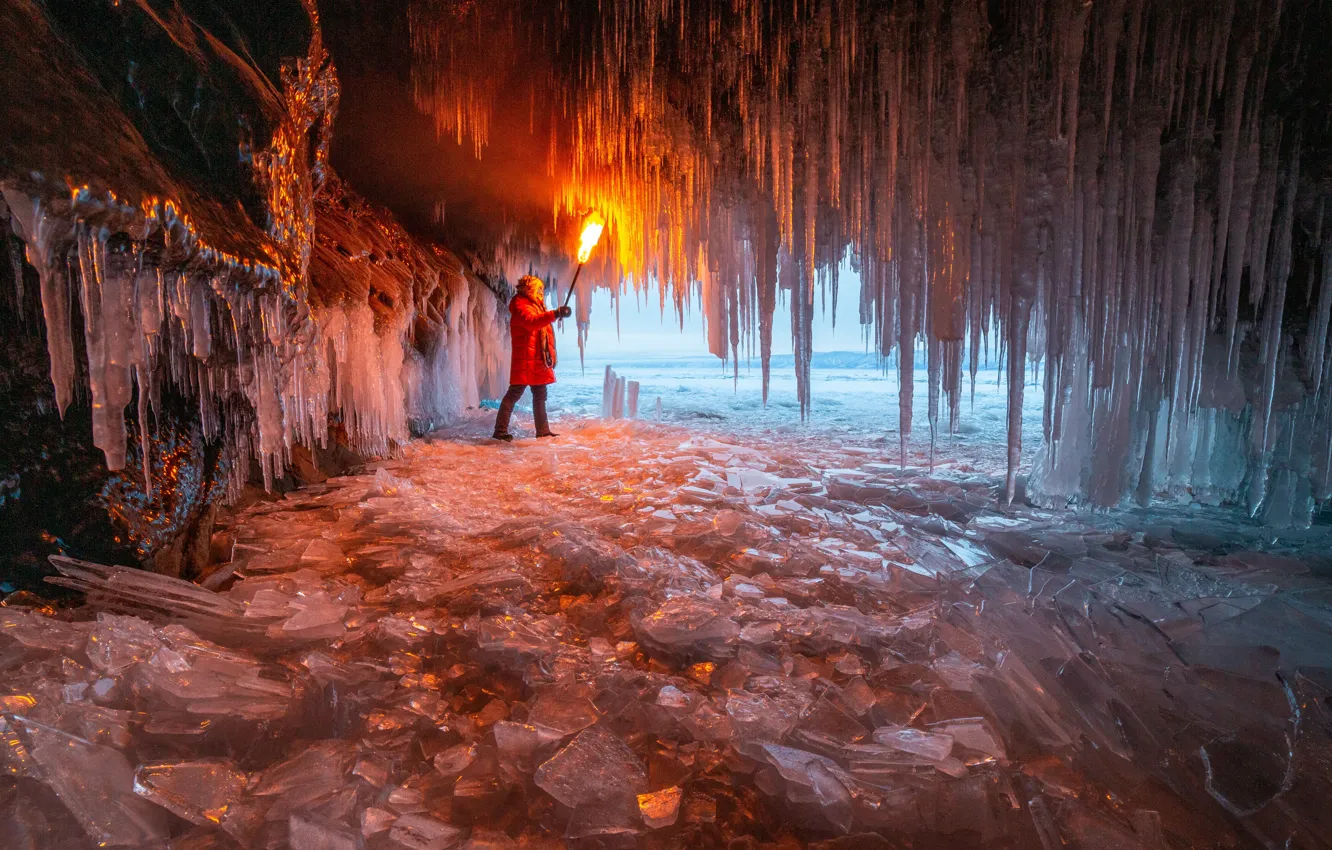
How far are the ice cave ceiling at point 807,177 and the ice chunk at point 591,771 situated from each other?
1757 millimetres

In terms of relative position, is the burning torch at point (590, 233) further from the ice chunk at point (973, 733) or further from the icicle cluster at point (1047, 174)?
the ice chunk at point (973, 733)

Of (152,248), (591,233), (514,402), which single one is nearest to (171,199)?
(152,248)

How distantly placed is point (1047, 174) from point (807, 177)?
1571mm

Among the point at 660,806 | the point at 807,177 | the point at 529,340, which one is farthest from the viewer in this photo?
the point at 529,340

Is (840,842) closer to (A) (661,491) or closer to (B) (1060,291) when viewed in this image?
(A) (661,491)

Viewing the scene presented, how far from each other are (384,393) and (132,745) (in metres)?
4.30

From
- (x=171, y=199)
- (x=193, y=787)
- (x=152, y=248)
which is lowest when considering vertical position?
(x=193, y=787)

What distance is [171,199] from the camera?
1.78 metres

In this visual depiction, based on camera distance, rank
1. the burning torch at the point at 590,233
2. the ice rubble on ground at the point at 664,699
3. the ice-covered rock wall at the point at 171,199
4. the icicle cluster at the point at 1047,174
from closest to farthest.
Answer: the ice rubble on ground at the point at 664,699
the ice-covered rock wall at the point at 171,199
the icicle cluster at the point at 1047,174
the burning torch at the point at 590,233

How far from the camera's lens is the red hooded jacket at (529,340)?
6.39 meters

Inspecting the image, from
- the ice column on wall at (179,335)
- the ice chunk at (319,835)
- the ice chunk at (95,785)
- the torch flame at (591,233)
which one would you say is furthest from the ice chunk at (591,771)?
the torch flame at (591,233)

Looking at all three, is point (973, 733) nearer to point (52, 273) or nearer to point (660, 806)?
point (660, 806)

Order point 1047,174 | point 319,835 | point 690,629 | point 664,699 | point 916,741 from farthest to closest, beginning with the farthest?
point 1047,174
point 690,629
point 664,699
point 916,741
point 319,835

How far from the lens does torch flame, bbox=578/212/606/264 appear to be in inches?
274
